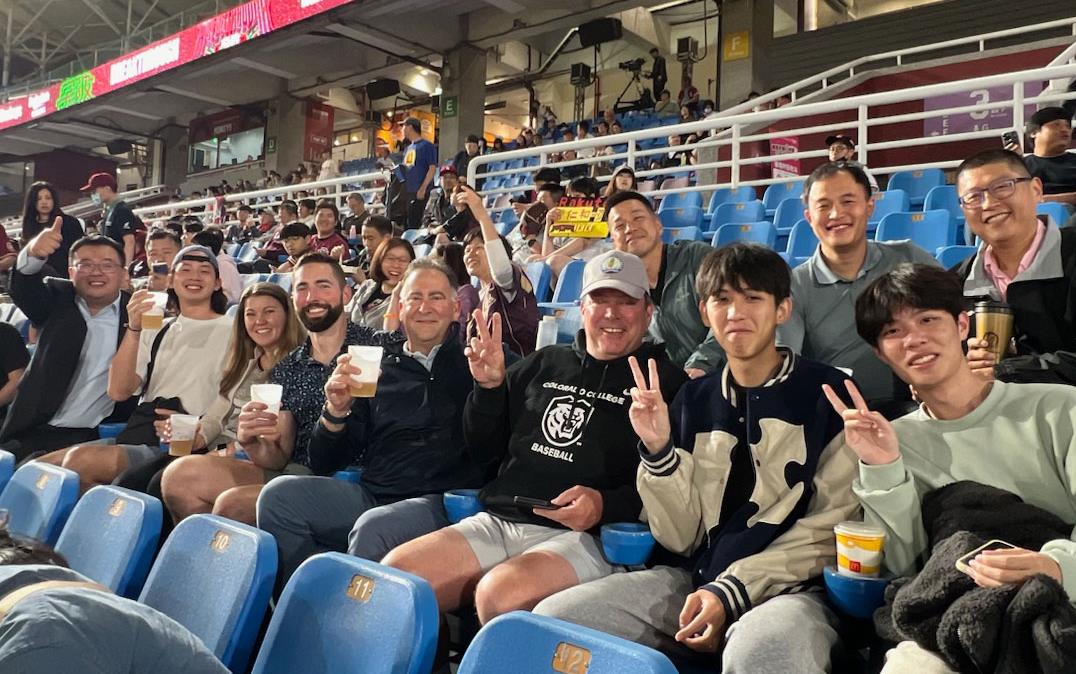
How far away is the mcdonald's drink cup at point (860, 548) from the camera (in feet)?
4.34

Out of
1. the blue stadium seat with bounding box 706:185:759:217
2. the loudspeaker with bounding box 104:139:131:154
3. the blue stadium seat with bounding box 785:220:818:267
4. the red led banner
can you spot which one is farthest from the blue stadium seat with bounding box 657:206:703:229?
the loudspeaker with bounding box 104:139:131:154

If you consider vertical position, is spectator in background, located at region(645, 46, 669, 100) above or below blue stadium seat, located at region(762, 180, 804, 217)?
above

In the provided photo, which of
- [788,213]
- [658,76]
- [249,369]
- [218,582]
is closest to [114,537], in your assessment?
[218,582]

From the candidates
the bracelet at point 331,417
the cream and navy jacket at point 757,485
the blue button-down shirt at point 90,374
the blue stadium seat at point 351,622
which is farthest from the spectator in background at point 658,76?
the blue stadium seat at point 351,622

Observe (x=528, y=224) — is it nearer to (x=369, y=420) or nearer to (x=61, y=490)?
(x=369, y=420)

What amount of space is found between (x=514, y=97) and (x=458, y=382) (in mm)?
14964

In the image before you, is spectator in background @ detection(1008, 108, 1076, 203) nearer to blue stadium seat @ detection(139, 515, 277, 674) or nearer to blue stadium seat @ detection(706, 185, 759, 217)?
blue stadium seat @ detection(706, 185, 759, 217)

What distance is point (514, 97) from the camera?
1645cm

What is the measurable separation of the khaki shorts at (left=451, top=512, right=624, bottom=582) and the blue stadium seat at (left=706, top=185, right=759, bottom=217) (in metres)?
3.96

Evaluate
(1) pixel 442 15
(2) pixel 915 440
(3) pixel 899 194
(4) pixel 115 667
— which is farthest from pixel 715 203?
(1) pixel 442 15

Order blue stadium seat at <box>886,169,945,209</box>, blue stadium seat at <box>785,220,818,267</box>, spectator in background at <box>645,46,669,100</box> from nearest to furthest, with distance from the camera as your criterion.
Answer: blue stadium seat at <box>785,220,818,267</box>, blue stadium seat at <box>886,169,945,209</box>, spectator in background at <box>645,46,669,100</box>

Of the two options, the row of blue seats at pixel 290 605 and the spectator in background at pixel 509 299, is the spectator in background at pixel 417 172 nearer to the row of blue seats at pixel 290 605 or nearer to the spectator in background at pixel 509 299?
the spectator in background at pixel 509 299

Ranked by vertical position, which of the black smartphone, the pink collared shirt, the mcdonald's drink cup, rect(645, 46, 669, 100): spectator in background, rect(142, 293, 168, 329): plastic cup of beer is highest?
rect(645, 46, 669, 100): spectator in background

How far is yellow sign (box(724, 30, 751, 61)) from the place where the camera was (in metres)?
10.1
